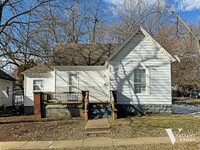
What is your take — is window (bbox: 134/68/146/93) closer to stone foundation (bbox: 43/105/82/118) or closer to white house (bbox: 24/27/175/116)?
white house (bbox: 24/27/175/116)

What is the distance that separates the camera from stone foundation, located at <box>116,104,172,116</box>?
16000mm

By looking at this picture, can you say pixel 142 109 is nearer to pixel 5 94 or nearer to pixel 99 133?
pixel 99 133

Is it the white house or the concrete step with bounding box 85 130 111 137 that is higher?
the white house

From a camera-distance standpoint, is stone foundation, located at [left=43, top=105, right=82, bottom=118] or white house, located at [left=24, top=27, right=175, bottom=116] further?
white house, located at [left=24, top=27, right=175, bottom=116]

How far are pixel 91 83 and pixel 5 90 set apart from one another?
1203 cm

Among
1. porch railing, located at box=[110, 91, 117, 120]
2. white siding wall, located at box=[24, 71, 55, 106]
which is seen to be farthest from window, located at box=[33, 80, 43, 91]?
porch railing, located at box=[110, 91, 117, 120]

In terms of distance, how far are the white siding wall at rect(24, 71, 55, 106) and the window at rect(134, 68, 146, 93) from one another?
7.50m

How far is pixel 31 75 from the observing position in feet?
67.0

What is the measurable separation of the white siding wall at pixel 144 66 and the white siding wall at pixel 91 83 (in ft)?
6.13

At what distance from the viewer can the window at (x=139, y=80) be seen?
16.2 meters

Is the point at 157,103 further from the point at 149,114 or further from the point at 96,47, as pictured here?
the point at 96,47

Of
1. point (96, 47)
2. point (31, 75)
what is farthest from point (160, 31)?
point (31, 75)

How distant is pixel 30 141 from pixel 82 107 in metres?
5.72

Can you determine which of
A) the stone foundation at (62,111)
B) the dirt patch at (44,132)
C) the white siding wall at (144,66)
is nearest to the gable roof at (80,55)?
the white siding wall at (144,66)
